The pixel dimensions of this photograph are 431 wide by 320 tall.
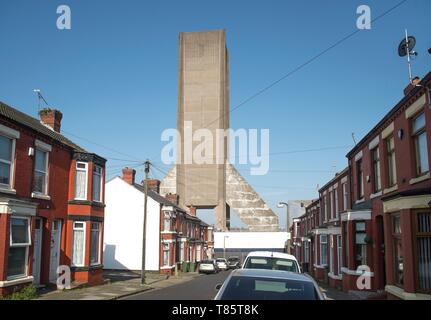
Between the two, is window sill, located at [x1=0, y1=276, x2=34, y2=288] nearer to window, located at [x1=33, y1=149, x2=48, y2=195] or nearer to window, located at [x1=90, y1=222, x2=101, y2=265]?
window, located at [x1=33, y1=149, x2=48, y2=195]

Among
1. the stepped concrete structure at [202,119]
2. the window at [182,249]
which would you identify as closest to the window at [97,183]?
the window at [182,249]

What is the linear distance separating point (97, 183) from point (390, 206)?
620 inches

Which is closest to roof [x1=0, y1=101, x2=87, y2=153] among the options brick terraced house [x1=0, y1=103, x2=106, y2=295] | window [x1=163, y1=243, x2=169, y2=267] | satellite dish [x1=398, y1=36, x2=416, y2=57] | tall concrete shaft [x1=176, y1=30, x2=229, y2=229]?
brick terraced house [x1=0, y1=103, x2=106, y2=295]

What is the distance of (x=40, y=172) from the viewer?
2058 cm

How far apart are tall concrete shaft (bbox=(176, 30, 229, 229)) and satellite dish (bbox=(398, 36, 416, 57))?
57.8 meters

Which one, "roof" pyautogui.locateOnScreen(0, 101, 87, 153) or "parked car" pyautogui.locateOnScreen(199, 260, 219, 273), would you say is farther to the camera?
"parked car" pyautogui.locateOnScreen(199, 260, 219, 273)

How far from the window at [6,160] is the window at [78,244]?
6100mm

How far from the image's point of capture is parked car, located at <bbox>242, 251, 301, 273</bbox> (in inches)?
547

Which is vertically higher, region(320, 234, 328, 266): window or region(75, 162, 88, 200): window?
region(75, 162, 88, 200): window

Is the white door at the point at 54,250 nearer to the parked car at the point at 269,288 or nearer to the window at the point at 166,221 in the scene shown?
the parked car at the point at 269,288

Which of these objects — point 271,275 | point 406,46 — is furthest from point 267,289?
point 406,46

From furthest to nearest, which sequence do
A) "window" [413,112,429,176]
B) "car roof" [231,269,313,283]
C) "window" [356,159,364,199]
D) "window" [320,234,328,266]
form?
"window" [320,234,328,266], "window" [356,159,364,199], "window" [413,112,429,176], "car roof" [231,269,313,283]

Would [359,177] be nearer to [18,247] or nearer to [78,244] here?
[78,244]
